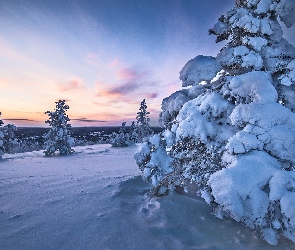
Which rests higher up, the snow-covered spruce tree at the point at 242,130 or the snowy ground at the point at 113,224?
the snow-covered spruce tree at the point at 242,130

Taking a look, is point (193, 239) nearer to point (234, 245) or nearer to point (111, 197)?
point (234, 245)

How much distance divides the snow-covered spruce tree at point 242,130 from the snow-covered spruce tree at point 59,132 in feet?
57.6

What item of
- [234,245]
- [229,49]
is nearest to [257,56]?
[229,49]

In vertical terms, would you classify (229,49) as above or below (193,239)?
above

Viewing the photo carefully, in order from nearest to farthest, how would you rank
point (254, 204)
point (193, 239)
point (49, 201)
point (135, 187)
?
point (254, 204) < point (193, 239) < point (49, 201) < point (135, 187)

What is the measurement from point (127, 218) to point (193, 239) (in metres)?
1.57

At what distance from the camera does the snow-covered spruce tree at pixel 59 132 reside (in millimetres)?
21031

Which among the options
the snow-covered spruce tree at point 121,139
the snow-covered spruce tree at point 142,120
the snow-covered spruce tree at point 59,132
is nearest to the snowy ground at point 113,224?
the snow-covered spruce tree at point 59,132

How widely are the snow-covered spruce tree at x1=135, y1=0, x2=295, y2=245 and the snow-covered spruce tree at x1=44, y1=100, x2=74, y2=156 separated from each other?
692 inches

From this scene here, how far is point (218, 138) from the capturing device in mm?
4480

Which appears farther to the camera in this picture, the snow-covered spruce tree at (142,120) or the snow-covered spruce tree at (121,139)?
the snow-covered spruce tree at (142,120)

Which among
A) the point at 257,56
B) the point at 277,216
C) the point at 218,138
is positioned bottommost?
the point at 277,216

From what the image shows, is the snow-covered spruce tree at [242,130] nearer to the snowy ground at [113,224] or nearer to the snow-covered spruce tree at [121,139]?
the snowy ground at [113,224]

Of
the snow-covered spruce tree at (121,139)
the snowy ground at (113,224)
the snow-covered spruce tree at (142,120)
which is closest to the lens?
the snowy ground at (113,224)
